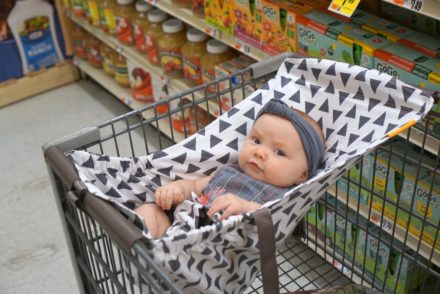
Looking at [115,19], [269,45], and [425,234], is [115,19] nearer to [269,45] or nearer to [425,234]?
[269,45]

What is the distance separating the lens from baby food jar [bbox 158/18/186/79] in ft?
7.79

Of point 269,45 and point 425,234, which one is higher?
point 269,45

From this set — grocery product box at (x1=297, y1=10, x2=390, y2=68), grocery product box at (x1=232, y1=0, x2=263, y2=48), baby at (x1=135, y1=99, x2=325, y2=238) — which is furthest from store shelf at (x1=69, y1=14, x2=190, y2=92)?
baby at (x1=135, y1=99, x2=325, y2=238)

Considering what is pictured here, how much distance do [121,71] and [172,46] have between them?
0.58 metres

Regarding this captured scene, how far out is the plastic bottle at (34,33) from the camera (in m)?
2.95

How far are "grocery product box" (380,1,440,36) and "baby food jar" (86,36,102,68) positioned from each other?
1.81 meters

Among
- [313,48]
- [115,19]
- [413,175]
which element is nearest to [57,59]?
[115,19]

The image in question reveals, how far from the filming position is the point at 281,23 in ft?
5.53

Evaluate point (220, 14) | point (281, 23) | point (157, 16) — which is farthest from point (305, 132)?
point (157, 16)

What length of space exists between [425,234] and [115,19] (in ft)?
5.79

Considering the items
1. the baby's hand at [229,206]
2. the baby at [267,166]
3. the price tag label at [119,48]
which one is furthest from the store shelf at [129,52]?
the baby's hand at [229,206]

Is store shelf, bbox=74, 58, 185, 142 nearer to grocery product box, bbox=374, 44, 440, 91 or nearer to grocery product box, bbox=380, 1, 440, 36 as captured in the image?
grocery product box, bbox=380, 1, 440, 36

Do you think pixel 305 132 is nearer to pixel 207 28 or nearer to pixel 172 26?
pixel 207 28

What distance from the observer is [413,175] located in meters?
1.45
